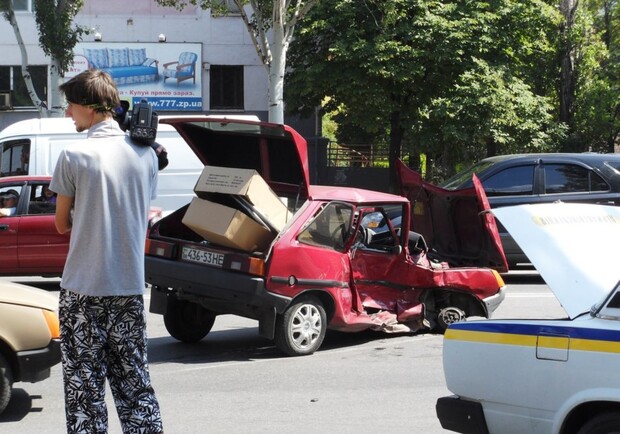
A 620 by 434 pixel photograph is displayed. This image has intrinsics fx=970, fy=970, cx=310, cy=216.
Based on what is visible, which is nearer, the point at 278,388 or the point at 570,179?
the point at 278,388

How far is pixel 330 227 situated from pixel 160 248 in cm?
167

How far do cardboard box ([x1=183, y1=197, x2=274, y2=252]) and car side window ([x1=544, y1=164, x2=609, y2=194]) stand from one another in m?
7.18

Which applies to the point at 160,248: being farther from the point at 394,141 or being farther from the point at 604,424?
the point at 394,141

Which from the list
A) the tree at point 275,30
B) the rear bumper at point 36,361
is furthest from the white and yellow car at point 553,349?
the tree at point 275,30

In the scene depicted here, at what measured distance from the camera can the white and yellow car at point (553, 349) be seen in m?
4.45

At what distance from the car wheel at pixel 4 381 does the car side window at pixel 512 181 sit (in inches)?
385

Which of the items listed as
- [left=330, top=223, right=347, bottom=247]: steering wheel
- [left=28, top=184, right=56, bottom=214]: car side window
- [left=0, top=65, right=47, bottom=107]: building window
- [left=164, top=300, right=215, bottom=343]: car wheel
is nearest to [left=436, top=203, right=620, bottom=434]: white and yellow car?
[left=330, top=223, right=347, bottom=247]: steering wheel

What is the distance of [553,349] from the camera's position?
4598 mm

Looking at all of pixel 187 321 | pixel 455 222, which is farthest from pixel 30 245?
pixel 455 222

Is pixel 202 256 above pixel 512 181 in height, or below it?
below

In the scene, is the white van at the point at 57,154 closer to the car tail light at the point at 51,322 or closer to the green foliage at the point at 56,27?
the green foliage at the point at 56,27

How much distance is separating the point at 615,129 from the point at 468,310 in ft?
85.4

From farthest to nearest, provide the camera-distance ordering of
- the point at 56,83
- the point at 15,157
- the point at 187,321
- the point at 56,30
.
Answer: the point at 56,83
the point at 56,30
the point at 15,157
the point at 187,321

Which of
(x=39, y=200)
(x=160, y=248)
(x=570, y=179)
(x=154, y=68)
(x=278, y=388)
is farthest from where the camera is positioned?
(x=154, y=68)
